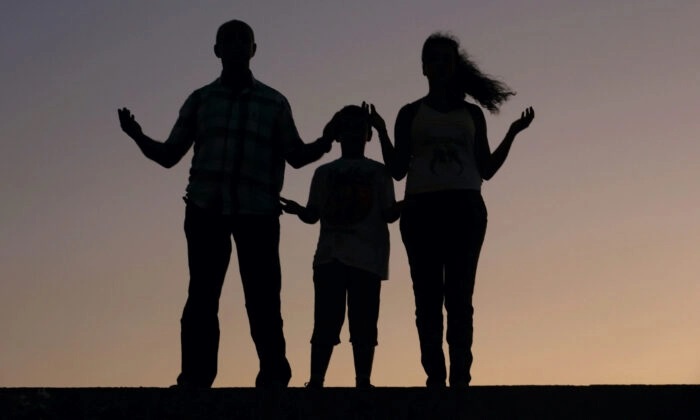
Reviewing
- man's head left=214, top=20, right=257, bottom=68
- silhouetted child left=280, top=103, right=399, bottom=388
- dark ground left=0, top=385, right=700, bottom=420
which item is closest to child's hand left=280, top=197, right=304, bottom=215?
silhouetted child left=280, top=103, right=399, bottom=388

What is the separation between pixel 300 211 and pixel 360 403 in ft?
8.78

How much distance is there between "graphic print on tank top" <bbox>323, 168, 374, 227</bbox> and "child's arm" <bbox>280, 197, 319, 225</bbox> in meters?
0.09

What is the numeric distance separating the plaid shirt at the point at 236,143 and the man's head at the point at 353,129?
2.42 feet

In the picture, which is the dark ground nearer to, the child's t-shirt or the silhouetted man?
the silhouetted man

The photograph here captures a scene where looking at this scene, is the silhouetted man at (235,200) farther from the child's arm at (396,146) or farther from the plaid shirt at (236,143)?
the child's arm at (396,146)

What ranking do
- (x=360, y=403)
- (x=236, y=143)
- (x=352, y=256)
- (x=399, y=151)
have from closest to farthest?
(x=360, y=403), (x=236, y=143), (x=399, y=151), (x=352, y=256)

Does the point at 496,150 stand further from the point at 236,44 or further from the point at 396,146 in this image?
the point at 236,44

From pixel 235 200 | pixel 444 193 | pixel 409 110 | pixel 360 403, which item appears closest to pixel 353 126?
pixel 409 110

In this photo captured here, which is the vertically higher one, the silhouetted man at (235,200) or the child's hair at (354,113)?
the child's hair at (354,113)

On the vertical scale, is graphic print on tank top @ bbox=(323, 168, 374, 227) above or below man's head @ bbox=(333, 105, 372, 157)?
below

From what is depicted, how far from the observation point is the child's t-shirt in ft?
27.7

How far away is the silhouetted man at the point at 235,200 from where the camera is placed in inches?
302

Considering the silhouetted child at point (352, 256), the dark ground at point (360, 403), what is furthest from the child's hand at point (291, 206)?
the dark ground at point (360, 403)

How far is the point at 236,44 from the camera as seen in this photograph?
8.02m
